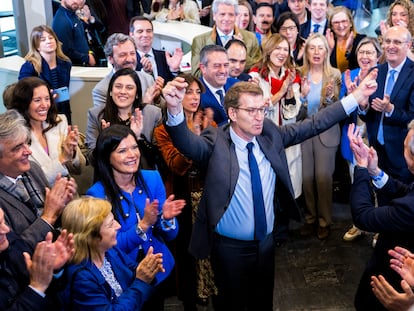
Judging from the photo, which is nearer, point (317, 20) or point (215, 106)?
point (215, 106)

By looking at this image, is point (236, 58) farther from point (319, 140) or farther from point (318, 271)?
point (318, 271)

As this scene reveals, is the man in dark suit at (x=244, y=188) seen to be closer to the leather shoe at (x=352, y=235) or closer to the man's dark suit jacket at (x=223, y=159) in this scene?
the man's dark suit jacket at (x=223, y=159)

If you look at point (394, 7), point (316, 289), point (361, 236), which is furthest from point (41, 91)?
point (394, 7)

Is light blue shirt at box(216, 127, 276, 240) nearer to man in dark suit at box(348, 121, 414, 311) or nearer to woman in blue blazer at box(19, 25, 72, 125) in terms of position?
man in dark suit at box(348, 121, 414, 311)

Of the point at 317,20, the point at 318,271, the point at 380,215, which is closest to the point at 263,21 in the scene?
the point at 317,20

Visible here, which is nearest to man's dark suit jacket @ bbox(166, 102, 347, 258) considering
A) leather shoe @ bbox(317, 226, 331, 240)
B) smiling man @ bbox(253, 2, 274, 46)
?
leather shoe @ bbox(317, 226, 331, 240)

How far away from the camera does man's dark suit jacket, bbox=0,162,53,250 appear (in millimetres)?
2357

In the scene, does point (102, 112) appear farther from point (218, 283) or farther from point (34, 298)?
point (34, 298)

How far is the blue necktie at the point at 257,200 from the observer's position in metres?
2.88

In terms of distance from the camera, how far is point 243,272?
2.99 metres

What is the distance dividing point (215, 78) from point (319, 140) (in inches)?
43.4

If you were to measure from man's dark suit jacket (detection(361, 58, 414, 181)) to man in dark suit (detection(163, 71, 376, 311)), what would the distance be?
3.31 ft

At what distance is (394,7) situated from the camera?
5.18m

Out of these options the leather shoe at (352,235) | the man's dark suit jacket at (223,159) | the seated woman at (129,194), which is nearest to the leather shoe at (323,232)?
the leather shoe at (352,235)
